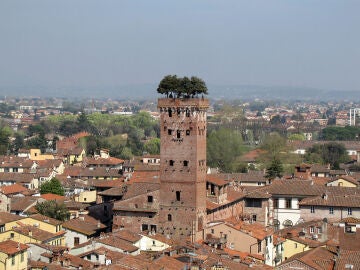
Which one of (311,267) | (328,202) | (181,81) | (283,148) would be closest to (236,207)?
(328,202)

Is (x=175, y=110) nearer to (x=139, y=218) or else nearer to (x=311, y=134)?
(x=139, y=218)

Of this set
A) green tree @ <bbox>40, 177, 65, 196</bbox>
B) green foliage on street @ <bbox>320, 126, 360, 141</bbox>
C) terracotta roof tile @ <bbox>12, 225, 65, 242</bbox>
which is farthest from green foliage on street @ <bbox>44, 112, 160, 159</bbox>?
terracotta roof tile @ <bbox>12, 225, 65, 242</bbox>

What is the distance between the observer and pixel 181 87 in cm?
4647

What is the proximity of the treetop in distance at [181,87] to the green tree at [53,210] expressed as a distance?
362 inches

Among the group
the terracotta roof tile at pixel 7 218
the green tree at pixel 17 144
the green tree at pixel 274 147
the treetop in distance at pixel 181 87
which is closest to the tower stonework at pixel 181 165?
the treetop in distance at pixel 181 87

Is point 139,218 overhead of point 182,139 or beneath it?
beneath

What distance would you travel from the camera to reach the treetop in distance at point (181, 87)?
46.3m

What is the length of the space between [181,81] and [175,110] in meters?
1.60

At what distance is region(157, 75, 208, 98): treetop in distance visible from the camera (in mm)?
46281

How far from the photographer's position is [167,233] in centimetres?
4525

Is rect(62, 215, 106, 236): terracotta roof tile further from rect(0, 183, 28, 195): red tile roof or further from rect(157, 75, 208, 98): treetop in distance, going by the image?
rect(0, 183, 28, 195): red tile roof

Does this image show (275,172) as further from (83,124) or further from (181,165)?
(83,124)

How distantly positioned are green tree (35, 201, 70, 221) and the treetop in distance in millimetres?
9186

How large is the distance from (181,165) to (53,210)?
27.6 feet
